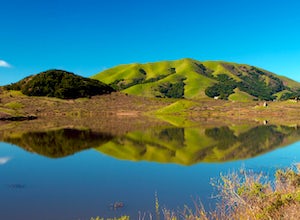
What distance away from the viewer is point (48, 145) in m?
38.9

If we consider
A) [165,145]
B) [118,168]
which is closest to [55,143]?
[165,145]

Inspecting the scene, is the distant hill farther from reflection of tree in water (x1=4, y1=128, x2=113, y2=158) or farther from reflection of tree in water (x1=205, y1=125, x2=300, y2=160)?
reflection of tree in water (x1=205, y1=125, x2=300, y2=160)

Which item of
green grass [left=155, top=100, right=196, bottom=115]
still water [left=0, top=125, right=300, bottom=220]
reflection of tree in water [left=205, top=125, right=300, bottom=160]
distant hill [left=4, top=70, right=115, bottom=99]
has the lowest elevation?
still water [left=0, top=125, right=300, bottom=220]

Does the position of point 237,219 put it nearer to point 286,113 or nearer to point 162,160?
point 162,160

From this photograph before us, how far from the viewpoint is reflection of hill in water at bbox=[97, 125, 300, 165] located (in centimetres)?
3069

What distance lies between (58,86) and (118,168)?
320 ft

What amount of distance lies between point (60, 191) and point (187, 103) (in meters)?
96.1

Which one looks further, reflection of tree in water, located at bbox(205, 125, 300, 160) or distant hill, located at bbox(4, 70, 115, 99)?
distant hill, located at bbox(4, 70, 115, 99)

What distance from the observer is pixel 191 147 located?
120 ft

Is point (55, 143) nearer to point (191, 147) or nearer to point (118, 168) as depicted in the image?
point (191, 147)

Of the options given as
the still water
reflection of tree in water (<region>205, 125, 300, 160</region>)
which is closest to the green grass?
reflection of tree in water (<region>205, 125, 300, 160</region>)

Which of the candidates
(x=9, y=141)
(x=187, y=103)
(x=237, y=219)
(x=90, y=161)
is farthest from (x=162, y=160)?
(x=187, y=103)

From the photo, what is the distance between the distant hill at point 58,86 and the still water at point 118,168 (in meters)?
71.2

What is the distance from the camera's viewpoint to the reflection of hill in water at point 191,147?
30688 mm
